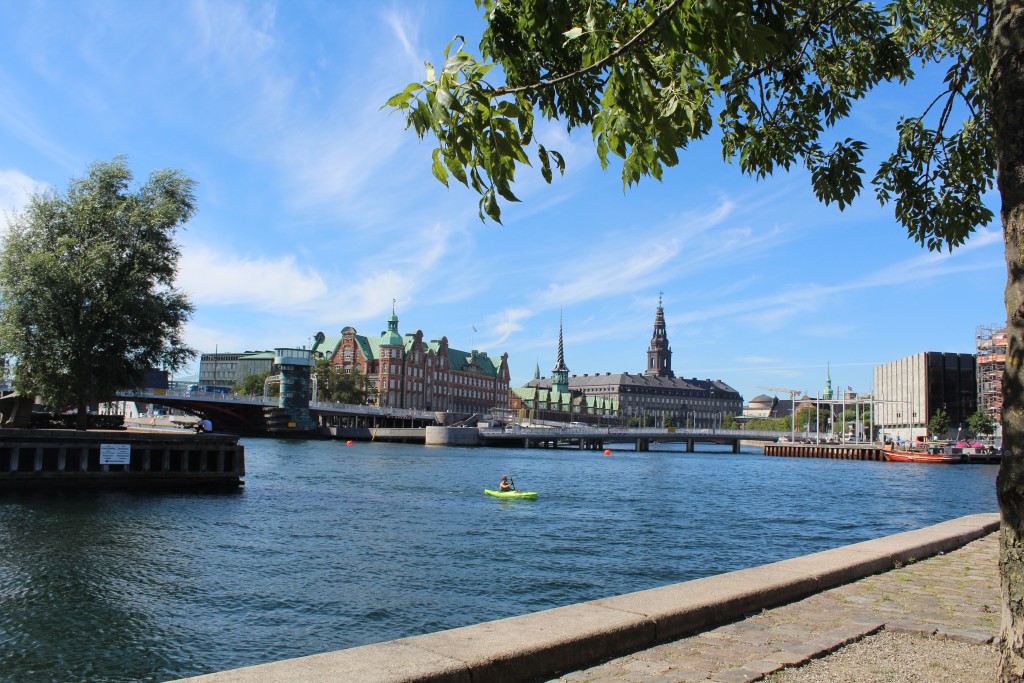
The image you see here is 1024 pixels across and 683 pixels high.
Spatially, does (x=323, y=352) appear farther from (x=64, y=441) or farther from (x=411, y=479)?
(x=64, y=441)

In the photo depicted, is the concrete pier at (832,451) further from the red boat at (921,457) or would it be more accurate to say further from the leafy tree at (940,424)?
the leafy tree at (940,424)

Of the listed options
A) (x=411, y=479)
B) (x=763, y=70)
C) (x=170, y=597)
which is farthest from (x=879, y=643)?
(x=411, y=479)

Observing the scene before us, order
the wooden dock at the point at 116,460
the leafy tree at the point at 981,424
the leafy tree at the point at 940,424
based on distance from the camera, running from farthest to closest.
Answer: the leafy tree at the point at 940,424, the leafy tree at the point at 981,424, the wooden dock at the point at 116,460

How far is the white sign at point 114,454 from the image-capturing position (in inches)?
1407

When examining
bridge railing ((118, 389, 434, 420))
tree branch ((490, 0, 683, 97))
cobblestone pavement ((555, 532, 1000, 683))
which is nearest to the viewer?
tree branch ((490, 0, 683, 97))

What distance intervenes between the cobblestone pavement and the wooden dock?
113 feet

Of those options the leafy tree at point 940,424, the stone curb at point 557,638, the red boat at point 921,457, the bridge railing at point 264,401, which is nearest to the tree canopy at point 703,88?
the stone curb at point 557,638

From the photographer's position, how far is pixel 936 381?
489ft

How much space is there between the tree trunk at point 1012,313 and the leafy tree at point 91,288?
1456 inches

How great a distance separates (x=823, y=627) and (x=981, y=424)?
5834 inches

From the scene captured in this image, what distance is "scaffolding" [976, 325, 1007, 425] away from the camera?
133250mm

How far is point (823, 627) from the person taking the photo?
7.07 metres

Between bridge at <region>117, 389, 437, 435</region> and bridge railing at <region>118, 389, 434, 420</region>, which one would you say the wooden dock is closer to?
bridge railing at <region>118, 389, 434, 420</region>

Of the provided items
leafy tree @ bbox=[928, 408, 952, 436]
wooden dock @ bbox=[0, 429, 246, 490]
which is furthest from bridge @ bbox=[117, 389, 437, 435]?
leafy tree @ bbox=[928, 408, 952, 436]
